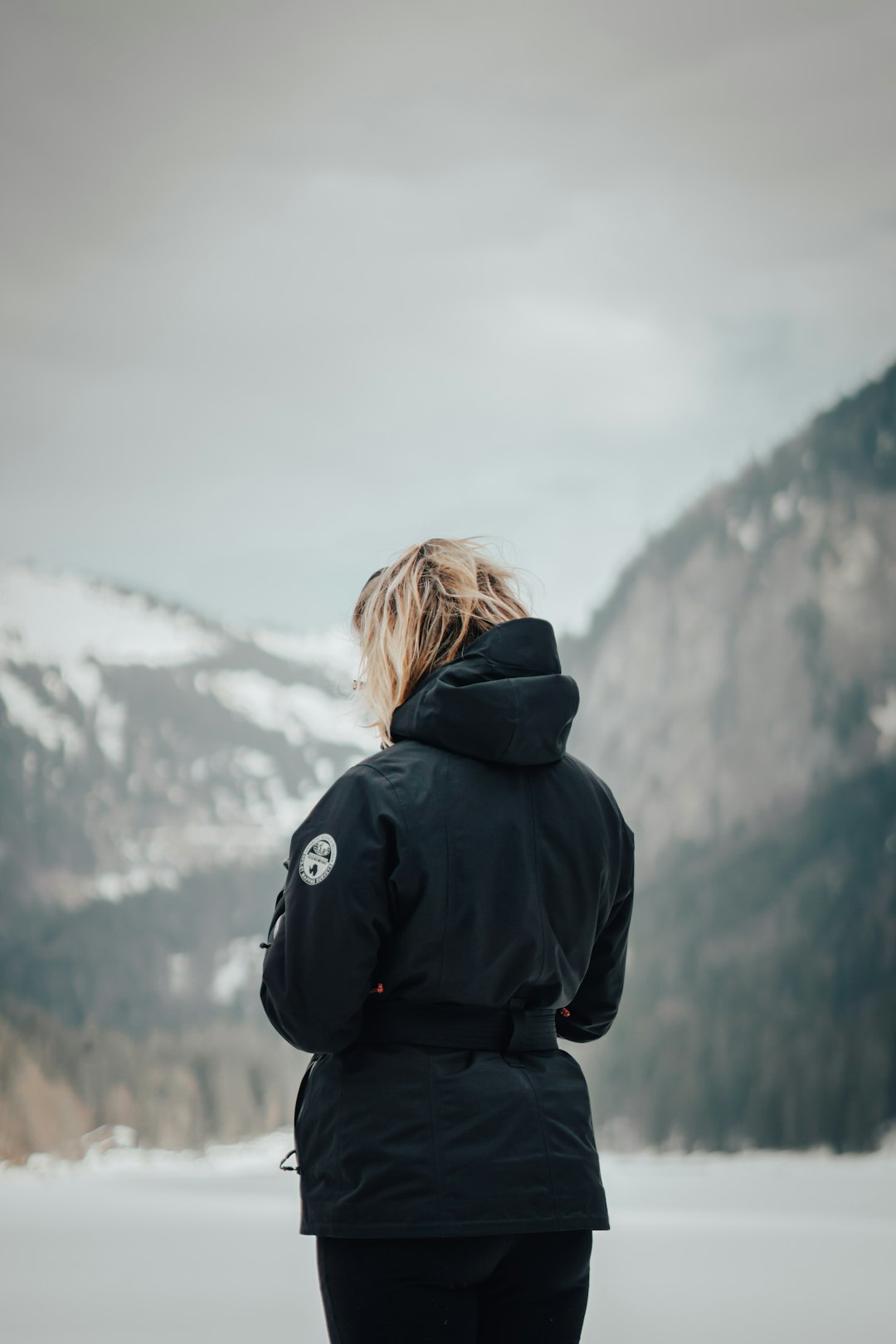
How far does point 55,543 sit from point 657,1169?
2.74 metres

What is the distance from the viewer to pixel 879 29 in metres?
3.76

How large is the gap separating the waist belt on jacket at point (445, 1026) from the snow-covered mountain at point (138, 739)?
9.90 feet

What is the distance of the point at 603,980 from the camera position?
1.19m

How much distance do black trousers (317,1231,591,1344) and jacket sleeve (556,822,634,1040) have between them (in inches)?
9.6

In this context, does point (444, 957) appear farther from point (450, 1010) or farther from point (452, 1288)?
point (452, 1288)

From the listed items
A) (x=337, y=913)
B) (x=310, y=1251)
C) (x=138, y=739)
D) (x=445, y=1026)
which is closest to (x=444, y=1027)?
(x=445, y=1026)

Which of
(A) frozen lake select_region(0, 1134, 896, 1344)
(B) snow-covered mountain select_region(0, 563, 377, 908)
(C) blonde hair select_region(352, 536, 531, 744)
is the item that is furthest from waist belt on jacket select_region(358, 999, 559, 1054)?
(B) snow-covered mountain select_region(0, 563, 377, 908)

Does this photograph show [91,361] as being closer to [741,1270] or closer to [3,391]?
[3,391]

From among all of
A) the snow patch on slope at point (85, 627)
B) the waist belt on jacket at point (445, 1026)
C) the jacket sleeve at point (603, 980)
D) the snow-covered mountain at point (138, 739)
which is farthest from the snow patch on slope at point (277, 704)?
the waist belt on jacket at point (445, 1026)

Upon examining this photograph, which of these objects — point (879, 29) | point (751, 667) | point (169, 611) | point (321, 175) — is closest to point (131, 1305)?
point (169, 611)

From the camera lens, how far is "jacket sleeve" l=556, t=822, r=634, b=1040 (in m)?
1.17

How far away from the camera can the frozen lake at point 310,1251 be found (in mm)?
2480

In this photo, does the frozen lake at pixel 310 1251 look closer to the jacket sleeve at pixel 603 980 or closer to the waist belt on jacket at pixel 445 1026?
the jacket sleeve at pixel 603 980

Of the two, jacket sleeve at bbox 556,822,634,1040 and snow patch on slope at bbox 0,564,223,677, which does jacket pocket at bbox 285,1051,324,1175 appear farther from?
snow patch on slope at bbox 0,564,223,677
